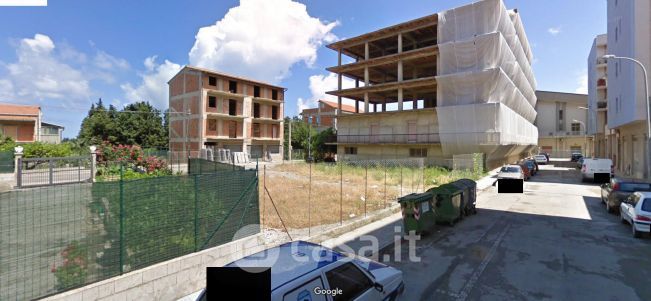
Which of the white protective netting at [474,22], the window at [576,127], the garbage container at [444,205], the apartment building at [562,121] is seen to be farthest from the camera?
the window at [576,127]

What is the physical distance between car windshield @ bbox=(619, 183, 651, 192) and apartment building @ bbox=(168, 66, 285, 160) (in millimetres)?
31291

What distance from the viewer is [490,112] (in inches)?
1076

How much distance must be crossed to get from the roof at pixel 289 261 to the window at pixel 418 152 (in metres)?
31.4

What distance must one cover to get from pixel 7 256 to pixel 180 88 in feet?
131

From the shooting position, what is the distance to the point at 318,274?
316 centimetres

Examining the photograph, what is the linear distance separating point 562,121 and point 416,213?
68703 mm

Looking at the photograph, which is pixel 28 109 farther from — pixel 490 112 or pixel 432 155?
pixel 490 112

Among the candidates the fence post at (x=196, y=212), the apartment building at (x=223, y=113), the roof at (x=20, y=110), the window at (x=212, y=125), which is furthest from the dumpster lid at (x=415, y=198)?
the roof at (x=20, y=110)

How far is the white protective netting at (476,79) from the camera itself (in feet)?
90.8

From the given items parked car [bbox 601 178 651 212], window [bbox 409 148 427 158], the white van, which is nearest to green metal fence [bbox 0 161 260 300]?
parked car [bbox 601 178 651 212]

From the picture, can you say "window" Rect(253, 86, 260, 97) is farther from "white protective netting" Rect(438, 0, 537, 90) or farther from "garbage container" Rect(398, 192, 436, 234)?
"garbage container" Rect(398, 192, 436, 234)

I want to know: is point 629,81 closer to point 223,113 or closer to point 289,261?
point 289,261

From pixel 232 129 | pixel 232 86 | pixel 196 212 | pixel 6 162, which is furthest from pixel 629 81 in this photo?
pixel 6 162

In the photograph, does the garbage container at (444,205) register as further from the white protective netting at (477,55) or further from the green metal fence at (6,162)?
the green metal fence at (6,162)
